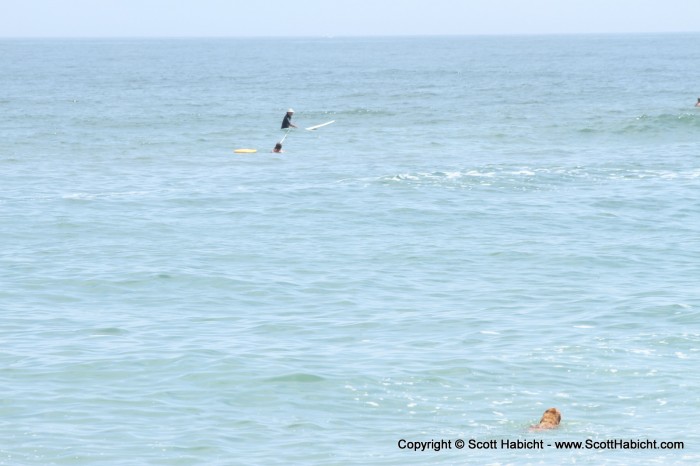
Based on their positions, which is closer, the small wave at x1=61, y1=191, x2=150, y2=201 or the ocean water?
the ocean water

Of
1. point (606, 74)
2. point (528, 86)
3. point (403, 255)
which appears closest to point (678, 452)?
point (403, 255)

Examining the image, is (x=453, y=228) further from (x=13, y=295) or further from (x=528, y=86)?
(x=528, y=86)

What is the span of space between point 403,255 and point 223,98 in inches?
1636

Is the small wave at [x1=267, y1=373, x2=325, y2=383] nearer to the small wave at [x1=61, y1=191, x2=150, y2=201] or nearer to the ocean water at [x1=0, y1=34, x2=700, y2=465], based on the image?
the ocean water at [x1=0, y1=34, x2=700, y2=465]

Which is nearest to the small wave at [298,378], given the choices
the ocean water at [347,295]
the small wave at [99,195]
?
the ocean water at [347,295]

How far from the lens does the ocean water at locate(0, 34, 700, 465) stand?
1397cm

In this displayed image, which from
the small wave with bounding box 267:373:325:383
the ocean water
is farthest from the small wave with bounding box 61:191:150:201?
the small wave with bounding box 267:373:325:383

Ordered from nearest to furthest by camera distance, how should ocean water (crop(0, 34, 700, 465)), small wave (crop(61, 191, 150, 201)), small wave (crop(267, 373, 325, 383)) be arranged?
ocean water (crop(0, 34, 700, 465)) → small wave (crop(267, 373, 325, 383)) → small wave (crop(61, 191, 150, 201))

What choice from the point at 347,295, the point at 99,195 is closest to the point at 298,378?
the point at 347,295

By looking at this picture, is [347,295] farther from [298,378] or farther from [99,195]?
[99,195]

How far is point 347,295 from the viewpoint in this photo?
67.2 ft

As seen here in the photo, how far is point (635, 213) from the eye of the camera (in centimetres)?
2798

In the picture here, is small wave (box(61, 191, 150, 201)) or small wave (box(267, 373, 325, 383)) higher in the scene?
small wave (box(61, 191, 150, 201))

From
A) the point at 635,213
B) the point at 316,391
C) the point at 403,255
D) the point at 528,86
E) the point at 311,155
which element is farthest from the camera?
the point at 528,86
